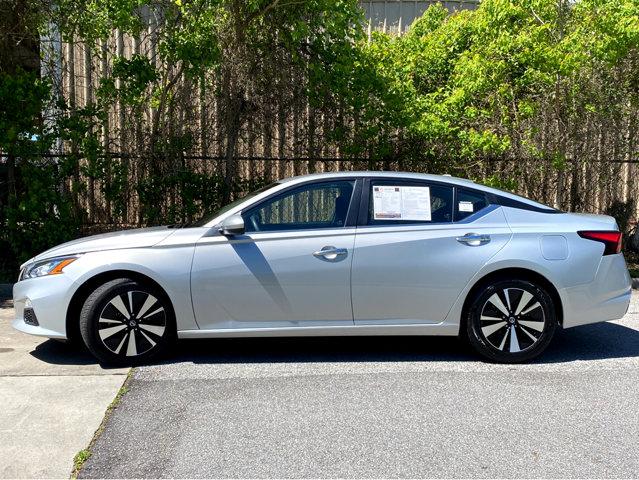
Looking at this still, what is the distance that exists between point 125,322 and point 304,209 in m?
1.72

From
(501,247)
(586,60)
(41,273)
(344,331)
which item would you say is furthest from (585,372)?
(586,60)

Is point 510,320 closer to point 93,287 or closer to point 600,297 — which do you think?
point 600,297

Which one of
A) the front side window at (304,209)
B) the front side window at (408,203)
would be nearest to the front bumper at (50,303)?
the front side window at (304,209)

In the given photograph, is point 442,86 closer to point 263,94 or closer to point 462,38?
point 462,38

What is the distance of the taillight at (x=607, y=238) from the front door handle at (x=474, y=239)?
80 cm

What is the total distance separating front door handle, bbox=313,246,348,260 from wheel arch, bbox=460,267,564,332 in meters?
1.11

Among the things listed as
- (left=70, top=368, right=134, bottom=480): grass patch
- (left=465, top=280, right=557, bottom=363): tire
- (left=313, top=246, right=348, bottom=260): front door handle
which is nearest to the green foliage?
(left=70, top=368, right=134, bottom=480): grass patch

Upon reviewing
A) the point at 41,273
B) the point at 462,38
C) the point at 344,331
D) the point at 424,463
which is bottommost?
the point at 424,463

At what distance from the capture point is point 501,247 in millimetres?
5777

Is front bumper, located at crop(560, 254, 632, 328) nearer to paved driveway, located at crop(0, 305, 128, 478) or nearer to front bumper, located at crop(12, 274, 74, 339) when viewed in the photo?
paved driveway, located at crop(0, 305, 128, 478)

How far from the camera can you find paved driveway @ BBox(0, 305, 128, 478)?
4109 mm

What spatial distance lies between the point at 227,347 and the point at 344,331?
1.27 metres

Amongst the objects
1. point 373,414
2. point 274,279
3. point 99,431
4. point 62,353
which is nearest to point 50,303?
point 62,353

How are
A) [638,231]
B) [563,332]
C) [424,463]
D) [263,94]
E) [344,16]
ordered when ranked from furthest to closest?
[638,231]
[263,94]
[344,16]
[563,332]
[424,463]
